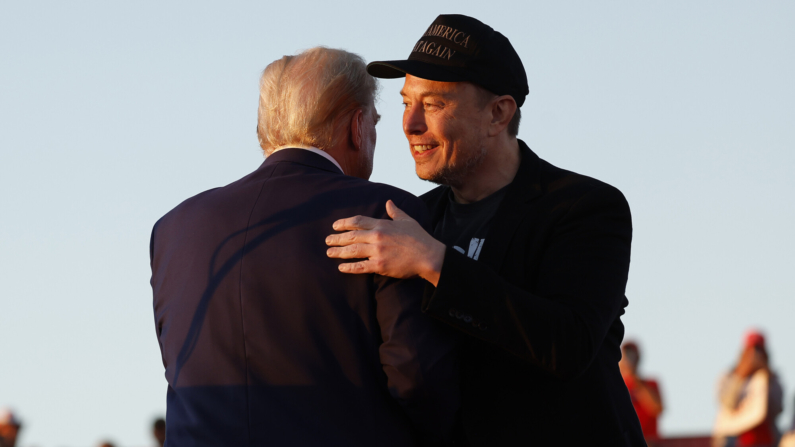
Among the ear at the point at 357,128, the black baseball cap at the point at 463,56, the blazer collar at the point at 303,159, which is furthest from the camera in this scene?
the black baseball cap at the point at 463,56

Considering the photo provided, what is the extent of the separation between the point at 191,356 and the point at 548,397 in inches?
38.5

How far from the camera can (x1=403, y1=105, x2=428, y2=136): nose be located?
3.27m

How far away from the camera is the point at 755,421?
24.7ft

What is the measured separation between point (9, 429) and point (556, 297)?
8343 mm

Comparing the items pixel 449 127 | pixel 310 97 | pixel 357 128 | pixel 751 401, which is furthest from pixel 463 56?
pixel 751 401

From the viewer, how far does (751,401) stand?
25.0 ft

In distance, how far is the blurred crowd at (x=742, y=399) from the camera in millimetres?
7527

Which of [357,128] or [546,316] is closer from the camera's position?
[546,316]

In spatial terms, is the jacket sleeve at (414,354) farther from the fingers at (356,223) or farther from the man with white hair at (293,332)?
the fingers at (356,223)

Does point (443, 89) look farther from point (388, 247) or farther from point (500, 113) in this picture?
point (388, 247)

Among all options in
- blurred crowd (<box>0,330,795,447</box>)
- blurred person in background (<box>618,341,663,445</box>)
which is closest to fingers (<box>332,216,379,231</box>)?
blurred crowd (<box>0,330,795,447</box>)

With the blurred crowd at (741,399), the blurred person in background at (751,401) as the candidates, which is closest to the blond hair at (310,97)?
the blurred crowd at (741,399)

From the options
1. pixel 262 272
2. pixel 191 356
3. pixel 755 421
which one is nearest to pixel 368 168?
pixel 262 272

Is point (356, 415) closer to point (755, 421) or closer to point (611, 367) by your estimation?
point (611, 367)
